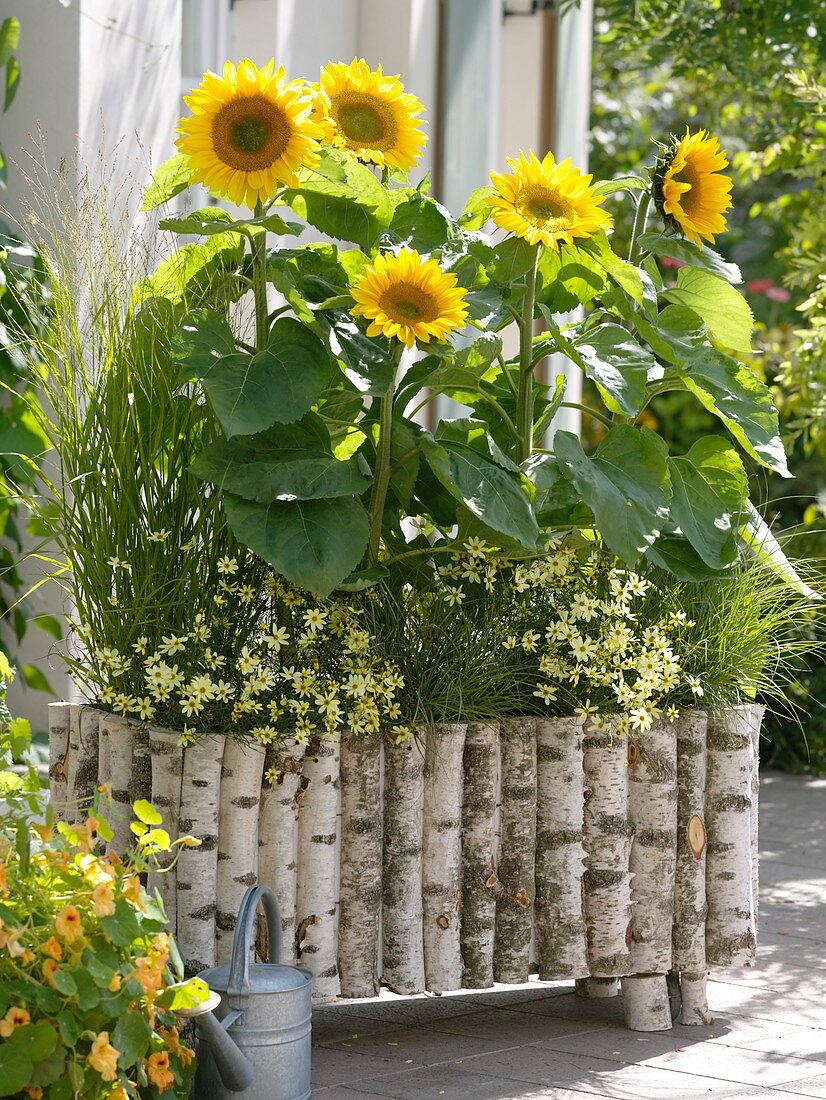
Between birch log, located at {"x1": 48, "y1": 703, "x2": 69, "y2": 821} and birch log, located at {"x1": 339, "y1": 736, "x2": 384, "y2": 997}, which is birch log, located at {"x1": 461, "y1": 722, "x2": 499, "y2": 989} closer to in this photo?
birch log, located at {"x1": 339, "y1": 736, "x2": 384, "y2": 997}

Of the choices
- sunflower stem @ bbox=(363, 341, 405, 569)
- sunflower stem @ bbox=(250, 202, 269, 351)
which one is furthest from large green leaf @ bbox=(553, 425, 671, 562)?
sunflower stem @ bbox=(250, 202, 269, 351)

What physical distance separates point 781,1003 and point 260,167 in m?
1.82

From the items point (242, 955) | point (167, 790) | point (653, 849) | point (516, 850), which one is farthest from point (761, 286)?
point (242, 955)

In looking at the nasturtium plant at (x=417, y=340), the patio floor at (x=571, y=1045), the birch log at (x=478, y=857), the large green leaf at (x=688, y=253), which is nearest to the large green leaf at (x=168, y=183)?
the nasturtium plant at (x=417, y=340)

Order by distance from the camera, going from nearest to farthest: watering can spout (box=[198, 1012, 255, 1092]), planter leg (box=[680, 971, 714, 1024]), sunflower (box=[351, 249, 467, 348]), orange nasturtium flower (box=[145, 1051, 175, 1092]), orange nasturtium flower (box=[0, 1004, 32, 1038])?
1. orange nasturtium flower (box=[0, 1004, 32, 1038])
2. orange nasturtium flower (box=[145, 1051, 175, 1092])
3. watering can spout (box=[198, 1012, 255, 1092])
4. sunflower (box=[351, 249, 467, 348])
5. planter leg (box=[680, 971, 714, 1024])

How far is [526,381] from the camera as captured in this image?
8.04 ft

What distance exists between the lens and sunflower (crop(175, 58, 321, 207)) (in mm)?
2145

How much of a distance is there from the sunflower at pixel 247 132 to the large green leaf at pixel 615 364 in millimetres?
558

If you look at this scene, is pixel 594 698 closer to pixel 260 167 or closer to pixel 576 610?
pixel 576 610

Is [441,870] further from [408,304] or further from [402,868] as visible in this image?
[408,304]

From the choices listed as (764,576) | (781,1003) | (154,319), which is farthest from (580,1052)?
(154,319)

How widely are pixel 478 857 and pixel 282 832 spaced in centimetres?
36

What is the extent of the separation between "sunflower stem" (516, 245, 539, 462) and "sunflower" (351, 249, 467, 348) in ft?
0.93

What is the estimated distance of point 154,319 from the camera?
7.59ft
